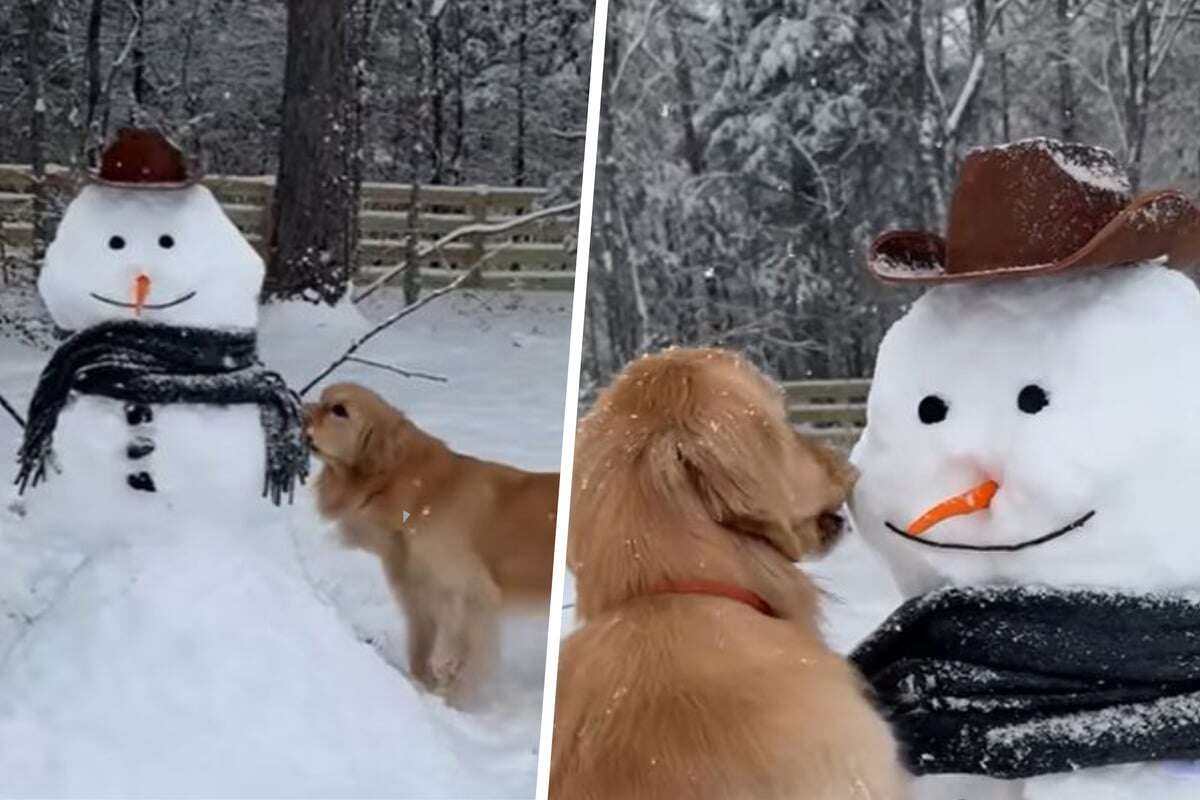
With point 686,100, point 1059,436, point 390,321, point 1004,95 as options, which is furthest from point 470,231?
point 1059,436

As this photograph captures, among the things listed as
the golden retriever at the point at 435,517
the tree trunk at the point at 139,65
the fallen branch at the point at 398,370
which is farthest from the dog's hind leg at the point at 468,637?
the tree trunk at the point at 139,65

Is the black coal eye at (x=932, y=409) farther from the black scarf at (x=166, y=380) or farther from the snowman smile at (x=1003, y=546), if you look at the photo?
the black scarf at (x=166, y=380)

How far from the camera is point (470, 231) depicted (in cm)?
162

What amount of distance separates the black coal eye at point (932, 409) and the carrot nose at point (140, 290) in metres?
0.92

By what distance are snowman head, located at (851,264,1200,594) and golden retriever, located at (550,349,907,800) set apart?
0.28 feet

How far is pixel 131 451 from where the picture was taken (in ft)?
5.09

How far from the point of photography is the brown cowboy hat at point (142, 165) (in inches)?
59.6

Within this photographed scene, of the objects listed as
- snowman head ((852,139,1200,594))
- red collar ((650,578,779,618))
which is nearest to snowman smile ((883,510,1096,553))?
snowman head ((852,139,1200,594))

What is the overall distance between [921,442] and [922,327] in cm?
9

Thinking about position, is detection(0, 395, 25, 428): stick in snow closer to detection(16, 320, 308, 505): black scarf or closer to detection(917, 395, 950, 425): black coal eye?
detection(16, 320, 308, 505): black scarf

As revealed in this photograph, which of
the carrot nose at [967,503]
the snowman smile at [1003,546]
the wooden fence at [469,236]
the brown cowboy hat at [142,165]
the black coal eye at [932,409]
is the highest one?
the brown cowboy hat at [142,165]

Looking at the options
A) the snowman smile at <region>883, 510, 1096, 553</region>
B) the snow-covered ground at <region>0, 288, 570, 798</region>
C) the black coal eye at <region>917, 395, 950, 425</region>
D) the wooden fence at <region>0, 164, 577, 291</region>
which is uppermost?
the wooden fence at <region>0, 164, 577, 291</region>

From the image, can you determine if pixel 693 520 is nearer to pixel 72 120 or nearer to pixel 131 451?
pixel 131 451

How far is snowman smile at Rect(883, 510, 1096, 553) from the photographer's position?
93 cm
